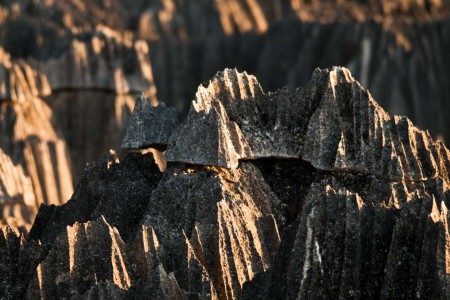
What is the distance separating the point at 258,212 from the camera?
33.8ft

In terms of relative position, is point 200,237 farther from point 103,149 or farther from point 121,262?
point 103,149

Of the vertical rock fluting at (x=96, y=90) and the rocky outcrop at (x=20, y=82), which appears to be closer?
the rocky outcrop at (x=20, y=82)

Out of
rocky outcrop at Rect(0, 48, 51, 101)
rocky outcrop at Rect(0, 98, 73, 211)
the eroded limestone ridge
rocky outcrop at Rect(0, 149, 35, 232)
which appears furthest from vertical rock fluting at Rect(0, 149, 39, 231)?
rocky outcrop at Rect(0, 48, 51, 101)

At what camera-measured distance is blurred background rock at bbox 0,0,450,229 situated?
2345 centimetres

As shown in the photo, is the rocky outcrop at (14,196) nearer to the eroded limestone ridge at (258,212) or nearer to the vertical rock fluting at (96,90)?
the eroded limestone ridge at (258,212)

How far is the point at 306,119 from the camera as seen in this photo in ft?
35.7

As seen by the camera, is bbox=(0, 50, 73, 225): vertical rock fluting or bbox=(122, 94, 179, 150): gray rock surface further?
bbox=(0, 50, 73, 225): vertical rock fluting

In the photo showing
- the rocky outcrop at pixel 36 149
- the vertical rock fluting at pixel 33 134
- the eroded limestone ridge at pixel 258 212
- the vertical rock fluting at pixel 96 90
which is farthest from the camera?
the vertical rock fluting at pixel 96 90

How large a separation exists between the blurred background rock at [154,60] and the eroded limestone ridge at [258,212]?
4.78 m

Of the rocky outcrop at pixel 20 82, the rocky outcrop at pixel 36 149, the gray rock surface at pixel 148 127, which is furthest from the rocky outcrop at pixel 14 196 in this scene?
the rocky outcrop at pixel 20 82

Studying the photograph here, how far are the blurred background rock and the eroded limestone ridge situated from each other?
4.78 metres

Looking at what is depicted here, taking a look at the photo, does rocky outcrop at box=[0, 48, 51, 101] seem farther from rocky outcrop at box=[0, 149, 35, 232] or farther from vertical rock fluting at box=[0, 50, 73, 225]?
rocky outcrop at box=[0, 149, 35, 232]

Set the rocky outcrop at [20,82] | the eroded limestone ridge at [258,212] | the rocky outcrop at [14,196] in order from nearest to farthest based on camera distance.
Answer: the eroded limestone ridge at [258,212]
the rocky outcrop at [14,196]
the rocky outcrop at [20,82]

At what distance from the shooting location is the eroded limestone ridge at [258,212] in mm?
8539
